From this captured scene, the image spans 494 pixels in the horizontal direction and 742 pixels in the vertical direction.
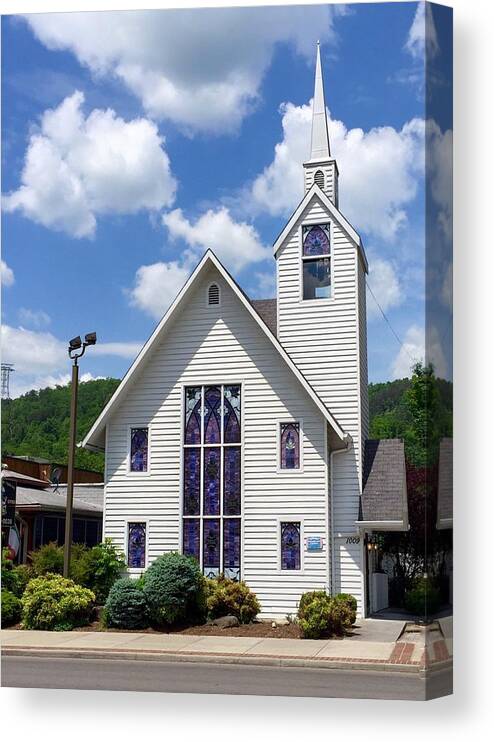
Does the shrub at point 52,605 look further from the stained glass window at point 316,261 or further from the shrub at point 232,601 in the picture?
the stained glass window at point 316,261

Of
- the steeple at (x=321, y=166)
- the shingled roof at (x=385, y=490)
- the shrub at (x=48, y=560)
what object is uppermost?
the steeple at (x=321, y=166)

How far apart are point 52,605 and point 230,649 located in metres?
3.74

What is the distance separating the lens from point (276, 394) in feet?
54.2

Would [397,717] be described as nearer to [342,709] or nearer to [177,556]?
[342,709]

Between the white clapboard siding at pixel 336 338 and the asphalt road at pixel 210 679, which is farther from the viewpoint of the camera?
the white clapboard siding at pixel 336 338

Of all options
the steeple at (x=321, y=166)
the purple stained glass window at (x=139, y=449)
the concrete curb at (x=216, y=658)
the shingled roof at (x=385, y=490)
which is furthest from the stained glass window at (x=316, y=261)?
the concrete curb at (x=216, y=658)

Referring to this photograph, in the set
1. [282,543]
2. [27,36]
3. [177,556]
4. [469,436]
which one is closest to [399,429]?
[282,543]

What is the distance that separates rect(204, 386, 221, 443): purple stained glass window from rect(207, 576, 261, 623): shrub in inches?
109

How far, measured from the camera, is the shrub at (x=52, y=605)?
1490 cm

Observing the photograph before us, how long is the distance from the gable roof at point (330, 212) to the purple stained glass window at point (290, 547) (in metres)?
5.67

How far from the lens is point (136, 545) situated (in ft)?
55.6

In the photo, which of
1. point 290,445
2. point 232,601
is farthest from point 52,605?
point 290,445

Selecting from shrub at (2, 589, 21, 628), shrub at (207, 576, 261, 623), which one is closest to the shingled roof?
shrub at (207, 576, 261, 623)

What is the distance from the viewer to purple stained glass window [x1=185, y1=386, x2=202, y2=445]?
1673 centimetres
